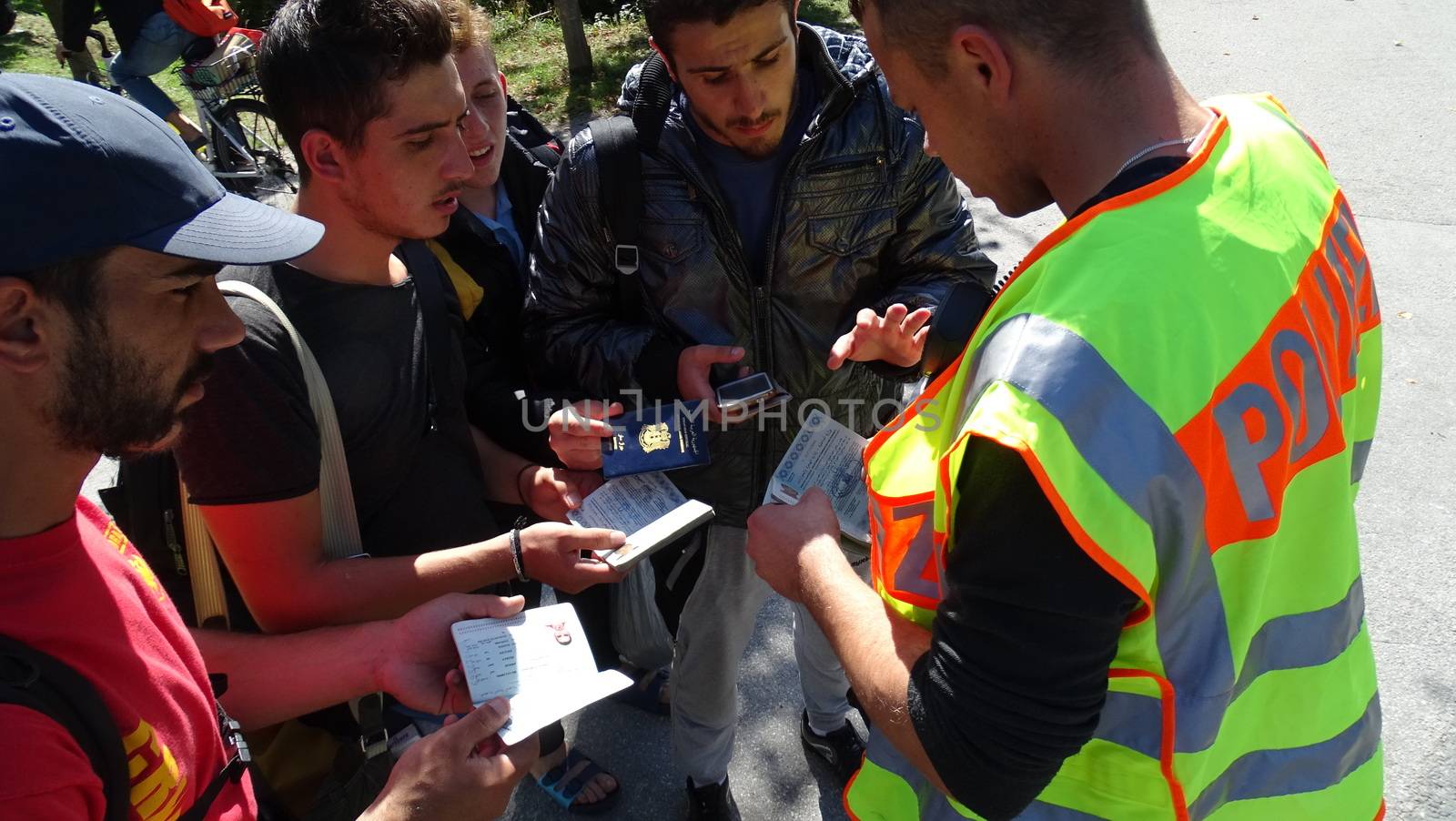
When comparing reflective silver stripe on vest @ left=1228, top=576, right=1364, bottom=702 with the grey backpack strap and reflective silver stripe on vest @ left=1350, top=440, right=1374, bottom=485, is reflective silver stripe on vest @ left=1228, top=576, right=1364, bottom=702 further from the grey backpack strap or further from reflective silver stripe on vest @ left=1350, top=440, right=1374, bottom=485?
the grey backpack strap

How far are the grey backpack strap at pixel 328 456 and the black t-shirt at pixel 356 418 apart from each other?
0.02 m

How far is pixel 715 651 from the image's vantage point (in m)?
2.49

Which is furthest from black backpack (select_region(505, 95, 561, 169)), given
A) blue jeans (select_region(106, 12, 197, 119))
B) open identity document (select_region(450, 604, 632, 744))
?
blue jeans (select_region(106, 12, 197, 119))

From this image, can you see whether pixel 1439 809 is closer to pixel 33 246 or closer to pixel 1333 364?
pixel 1333 364

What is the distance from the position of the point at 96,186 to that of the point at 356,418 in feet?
2.18

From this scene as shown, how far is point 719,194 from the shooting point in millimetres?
2156

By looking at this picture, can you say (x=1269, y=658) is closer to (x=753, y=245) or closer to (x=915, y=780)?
(x=915, y=780)

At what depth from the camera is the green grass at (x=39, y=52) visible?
9.10m

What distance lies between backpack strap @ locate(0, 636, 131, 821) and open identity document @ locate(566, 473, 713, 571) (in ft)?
3.26

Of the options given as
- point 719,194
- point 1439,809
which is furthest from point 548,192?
point 1439,809

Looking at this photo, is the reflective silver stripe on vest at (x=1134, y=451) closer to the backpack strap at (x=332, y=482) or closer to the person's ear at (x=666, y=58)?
the backpack strap at (x=332, y=482)

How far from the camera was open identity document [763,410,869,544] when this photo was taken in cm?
188

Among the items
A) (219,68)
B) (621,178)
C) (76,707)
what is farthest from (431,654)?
(219,68)

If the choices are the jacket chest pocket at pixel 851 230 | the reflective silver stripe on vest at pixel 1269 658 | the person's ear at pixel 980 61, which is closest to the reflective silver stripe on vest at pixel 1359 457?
the reflective silver stripe on vest at pixel 1269 658
